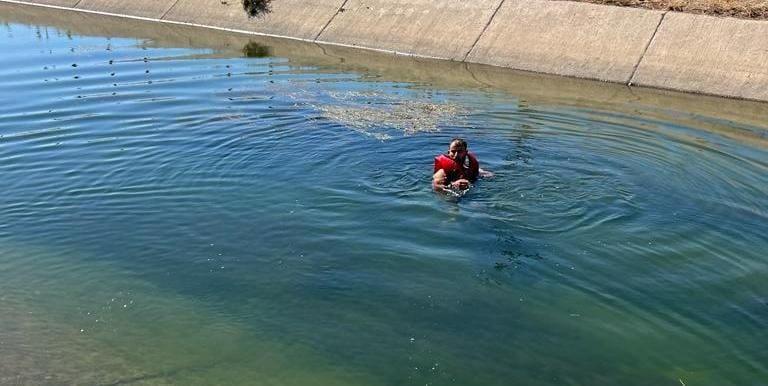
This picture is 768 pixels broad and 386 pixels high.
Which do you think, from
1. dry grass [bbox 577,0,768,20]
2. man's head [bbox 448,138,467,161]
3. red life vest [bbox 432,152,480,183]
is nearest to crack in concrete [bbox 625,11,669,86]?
dry grass [bbox 577,0,768,20]

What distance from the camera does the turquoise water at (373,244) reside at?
28.1 feet

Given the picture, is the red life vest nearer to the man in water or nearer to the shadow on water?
the man in water

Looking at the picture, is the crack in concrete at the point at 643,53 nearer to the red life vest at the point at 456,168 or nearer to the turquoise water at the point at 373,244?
the turquoise water at the point at 373,244

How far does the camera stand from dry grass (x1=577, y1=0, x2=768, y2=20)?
1950 cm

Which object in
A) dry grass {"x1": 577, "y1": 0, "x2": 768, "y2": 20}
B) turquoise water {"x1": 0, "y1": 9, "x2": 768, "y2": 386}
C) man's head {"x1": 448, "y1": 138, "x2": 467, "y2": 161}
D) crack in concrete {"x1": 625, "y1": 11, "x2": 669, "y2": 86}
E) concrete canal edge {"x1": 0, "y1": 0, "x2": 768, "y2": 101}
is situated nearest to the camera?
turquoise water {"x1": 0, "y1": 9, "x2": 768, "y2": 386}

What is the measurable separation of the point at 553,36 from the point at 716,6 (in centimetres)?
374

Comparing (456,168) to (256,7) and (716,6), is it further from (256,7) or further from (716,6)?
(256,7)

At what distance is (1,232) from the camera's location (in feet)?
37.8

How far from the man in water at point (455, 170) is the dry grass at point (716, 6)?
1016cm

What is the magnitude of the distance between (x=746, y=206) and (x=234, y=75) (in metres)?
12.0

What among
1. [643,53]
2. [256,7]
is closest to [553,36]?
[643,53]

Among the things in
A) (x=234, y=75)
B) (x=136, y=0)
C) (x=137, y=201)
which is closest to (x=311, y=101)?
(x=234, y=75)

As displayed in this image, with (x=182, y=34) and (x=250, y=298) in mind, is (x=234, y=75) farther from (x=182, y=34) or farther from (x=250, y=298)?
(x=250, y=298)

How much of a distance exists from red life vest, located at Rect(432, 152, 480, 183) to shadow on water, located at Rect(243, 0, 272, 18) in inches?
563
